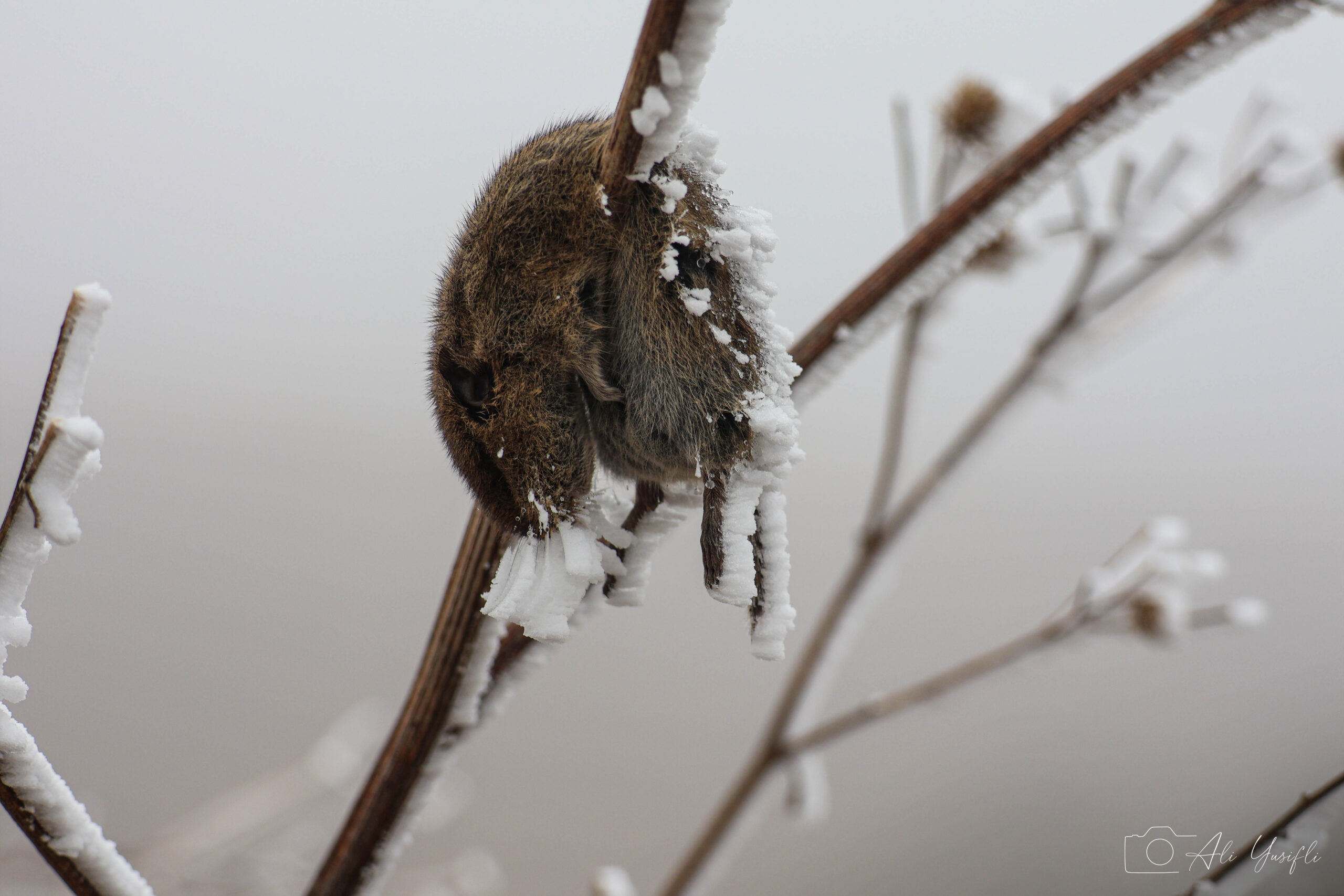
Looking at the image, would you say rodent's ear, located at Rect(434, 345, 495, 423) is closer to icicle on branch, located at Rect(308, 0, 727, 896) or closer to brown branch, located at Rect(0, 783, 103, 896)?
icicle on branch, located at Rect(308, 0, 727, 896)

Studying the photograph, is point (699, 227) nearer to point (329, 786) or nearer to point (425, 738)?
point (425, 738)

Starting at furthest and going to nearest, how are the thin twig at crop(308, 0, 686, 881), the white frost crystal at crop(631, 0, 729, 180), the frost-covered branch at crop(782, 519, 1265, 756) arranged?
the frost-covered branch at crop(782, 519, 1265, 756)
the thin twig at crop(308, 0, 686, 881)
the white frost crystal at crop(631, 0, 729, 180)

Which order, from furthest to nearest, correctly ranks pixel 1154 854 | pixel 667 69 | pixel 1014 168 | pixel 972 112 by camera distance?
pixel 1154 854 < pixel 972 112 < pixel 1014 168 < pixel 667 69

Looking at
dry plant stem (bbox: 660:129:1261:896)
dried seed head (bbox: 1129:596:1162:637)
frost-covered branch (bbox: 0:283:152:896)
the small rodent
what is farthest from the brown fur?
dried seed head (bbox: 1129:596:1162:637)

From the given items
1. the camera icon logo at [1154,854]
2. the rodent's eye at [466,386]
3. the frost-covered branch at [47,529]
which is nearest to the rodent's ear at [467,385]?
the rodent's eye at [466,386]

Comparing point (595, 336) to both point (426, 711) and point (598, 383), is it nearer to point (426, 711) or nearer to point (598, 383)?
point (598, 383)

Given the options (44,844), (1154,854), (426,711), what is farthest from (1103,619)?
(44,844)
